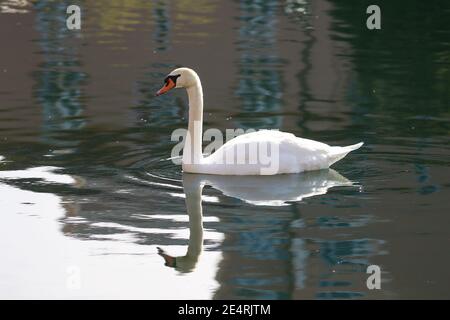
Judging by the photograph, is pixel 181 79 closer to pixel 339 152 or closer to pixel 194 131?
pixel 194 131

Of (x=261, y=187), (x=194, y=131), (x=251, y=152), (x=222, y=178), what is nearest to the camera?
(x=261, y=187)

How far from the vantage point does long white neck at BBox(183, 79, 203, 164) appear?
11430mm

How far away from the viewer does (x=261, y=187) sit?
10.9 metres

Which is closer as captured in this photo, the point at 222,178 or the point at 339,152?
the point at 222,178

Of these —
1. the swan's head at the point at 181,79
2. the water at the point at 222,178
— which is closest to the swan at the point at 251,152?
the swan's head at the point at 181,79

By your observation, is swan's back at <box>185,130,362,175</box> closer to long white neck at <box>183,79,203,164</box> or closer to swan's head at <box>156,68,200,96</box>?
long white neck at <box>183,79,203,164</box>

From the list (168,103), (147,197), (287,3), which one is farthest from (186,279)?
(287,3)

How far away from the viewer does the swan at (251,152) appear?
440 inches

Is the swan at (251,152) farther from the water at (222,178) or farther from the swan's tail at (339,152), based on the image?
the water at (222,178)

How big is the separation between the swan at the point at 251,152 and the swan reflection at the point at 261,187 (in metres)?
0.06

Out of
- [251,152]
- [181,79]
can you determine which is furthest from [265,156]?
[181,79]

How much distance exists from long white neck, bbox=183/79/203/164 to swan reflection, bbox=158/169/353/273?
159 mm

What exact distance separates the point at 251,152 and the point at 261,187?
372mm

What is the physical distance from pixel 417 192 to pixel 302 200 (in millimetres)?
991
